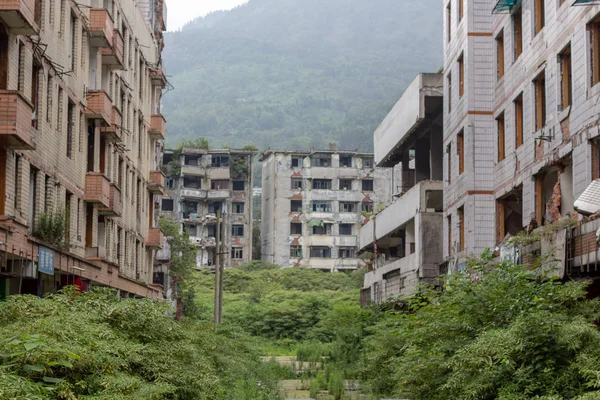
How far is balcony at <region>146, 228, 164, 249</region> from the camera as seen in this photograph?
4803cm

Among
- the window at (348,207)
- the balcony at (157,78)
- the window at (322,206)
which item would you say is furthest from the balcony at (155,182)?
the window at (348,207)

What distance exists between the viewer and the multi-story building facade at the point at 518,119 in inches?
895

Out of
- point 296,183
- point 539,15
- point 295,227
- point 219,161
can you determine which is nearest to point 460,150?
point 539,15

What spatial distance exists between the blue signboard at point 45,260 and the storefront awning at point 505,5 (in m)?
14.5

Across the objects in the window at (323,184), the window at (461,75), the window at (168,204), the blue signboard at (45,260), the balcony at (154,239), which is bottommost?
the blue signboard at (45,260)

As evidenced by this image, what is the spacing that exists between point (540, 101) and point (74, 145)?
13837 millimetres

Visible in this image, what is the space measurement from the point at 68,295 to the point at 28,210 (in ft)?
30.9

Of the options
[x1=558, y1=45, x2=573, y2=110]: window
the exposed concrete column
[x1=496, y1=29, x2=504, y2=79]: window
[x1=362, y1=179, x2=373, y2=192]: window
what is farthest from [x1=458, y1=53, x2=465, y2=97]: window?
[x1=362, y1=179, x2=373, y2=192]: window

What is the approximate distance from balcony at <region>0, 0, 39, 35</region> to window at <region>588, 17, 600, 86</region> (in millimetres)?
12375

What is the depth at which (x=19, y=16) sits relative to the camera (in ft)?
69.1

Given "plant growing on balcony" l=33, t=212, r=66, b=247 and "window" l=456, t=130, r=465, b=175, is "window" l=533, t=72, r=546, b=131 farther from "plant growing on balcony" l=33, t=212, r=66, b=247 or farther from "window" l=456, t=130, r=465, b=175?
"plant growing on balcony" l=33, t=212, r=66, b=247

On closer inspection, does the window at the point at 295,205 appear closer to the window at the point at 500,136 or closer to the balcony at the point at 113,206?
the balcony at the point at 113,206

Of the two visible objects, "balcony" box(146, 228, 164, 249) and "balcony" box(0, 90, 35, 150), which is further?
"balcony" box(146, 228, 164, 249)

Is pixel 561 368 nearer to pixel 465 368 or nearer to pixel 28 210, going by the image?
pixel 465 368
